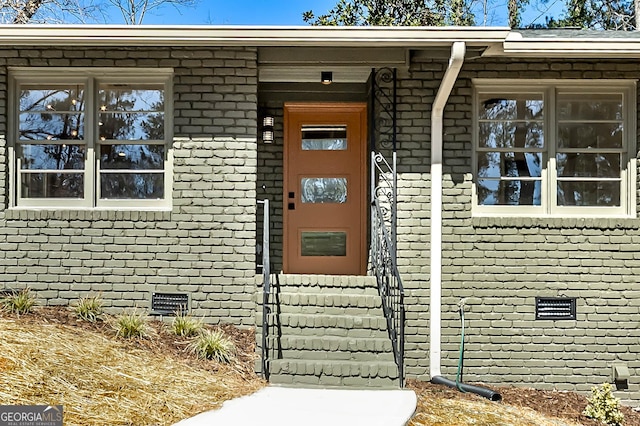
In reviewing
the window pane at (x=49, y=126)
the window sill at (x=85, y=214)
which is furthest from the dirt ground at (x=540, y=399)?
the window pane at (x=49, y=126)

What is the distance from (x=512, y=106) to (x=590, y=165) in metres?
1.00

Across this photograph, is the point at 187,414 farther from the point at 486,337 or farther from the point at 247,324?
the point at 486,337

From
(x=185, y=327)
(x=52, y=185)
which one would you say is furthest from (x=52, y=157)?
(x=185, y=327)

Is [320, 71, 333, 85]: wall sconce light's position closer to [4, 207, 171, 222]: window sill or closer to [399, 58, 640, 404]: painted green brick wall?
[399, 58, 640, 404]: painted green brick wall

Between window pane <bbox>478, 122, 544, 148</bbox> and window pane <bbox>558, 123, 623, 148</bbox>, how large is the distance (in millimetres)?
236

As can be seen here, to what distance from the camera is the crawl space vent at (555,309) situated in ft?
19.2

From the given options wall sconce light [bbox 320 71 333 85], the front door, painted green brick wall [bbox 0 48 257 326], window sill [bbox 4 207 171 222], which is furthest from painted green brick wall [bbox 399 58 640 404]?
window sill [bbox 4 207 171 222]

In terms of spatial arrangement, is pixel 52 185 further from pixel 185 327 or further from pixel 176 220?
pixel 185 327

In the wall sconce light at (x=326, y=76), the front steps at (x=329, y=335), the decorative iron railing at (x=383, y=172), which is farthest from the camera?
the wall sconce light at (x=326, y=76)

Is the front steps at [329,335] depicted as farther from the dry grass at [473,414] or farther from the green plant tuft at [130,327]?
the green plant tuft at [130,327]

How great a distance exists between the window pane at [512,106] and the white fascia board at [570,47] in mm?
515

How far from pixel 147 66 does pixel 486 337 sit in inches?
170

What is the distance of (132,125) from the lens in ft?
19.4

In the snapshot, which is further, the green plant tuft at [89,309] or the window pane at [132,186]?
the window pane at [132,186]
